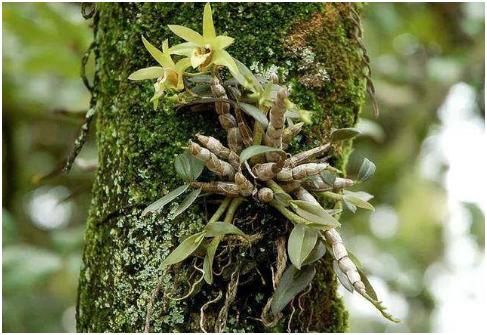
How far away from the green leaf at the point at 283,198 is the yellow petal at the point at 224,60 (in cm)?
16

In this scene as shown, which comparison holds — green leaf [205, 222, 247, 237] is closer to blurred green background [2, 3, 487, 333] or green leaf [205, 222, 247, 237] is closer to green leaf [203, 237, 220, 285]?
green leaf [203, 237, 220, 285]

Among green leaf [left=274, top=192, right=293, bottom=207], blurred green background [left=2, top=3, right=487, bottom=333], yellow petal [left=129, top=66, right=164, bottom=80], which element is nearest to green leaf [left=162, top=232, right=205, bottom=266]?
green leaf [left=274, top=192, right=293, bottom=207]

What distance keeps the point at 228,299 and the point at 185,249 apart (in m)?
0.09

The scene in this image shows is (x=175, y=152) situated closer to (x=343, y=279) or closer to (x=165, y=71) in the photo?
(x=165, y=71)

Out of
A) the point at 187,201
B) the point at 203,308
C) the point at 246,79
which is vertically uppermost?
the point at 246,79

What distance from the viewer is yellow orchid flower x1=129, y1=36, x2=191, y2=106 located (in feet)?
2.30

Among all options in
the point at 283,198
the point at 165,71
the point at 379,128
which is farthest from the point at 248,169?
the point at 379,128

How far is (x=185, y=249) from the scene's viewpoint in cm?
71

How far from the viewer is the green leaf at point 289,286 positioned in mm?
714

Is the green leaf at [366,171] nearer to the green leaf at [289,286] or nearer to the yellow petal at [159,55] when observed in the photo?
the green leaf at [289,286]

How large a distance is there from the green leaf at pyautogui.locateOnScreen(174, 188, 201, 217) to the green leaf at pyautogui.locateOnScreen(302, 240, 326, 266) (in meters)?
0.16

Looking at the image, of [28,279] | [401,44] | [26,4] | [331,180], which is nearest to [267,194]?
[331,180]

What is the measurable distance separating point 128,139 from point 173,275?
21 centimetres

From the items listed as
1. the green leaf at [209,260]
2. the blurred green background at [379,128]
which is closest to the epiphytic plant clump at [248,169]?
the green leaf at [209,260]
